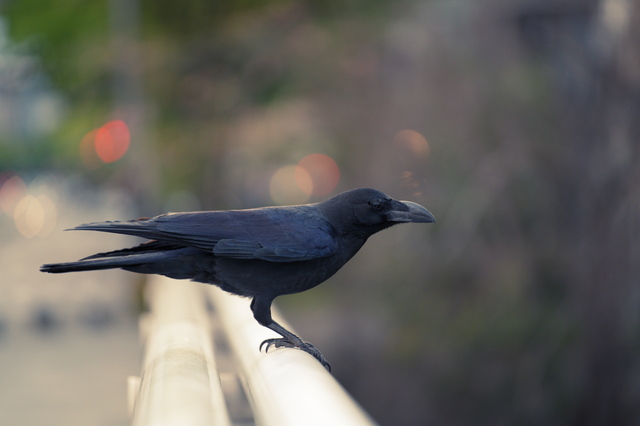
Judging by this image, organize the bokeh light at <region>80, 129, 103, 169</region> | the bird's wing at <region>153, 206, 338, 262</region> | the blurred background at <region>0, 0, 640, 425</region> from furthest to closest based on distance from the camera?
the bokeh light at <region>80, 129, 103, 169</region>, the blurred background at <region>0, 0, 640, 425</region>, the bird's wing at <region>153, 206, 338, 262</region>

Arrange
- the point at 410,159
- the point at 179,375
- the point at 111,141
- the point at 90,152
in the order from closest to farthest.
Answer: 1. the point at 179,375
2. the point at 410,159
3. the point at 111,141
4. the point at 90,152

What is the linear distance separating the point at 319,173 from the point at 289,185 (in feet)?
13.3

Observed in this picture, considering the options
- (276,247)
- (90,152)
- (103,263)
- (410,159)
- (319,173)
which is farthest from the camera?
(90,152)

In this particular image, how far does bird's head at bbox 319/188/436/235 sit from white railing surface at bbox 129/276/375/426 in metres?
0.31

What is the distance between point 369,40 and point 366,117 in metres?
0.94

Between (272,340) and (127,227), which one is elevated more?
(127,227)

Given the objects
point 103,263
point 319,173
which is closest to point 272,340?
point 103,263

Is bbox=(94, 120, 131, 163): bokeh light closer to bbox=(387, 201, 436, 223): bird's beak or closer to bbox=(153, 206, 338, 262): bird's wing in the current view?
bbox=(153, 206, 338, 262): bird's wing

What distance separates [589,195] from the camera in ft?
23.9

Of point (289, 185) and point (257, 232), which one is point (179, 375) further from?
point (289, 185)

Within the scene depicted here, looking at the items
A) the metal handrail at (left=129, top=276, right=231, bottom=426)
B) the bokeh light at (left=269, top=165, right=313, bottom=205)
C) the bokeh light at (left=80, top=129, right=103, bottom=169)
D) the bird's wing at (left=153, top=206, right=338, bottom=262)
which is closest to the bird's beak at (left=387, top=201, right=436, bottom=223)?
the bird's wing at (left=153, top=206, right=338, bottom=262)

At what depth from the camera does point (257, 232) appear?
1.72m

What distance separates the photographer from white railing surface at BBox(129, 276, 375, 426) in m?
1.00

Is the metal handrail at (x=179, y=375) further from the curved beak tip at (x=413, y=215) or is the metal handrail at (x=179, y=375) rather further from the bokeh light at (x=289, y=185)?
the bokeh light at (x=289, y=185)
